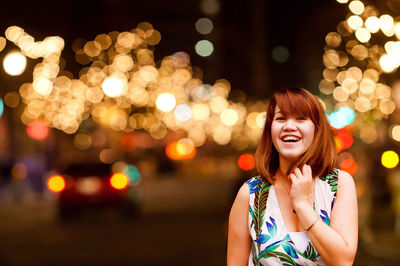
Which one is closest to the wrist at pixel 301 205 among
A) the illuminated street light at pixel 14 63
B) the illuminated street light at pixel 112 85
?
the illuminated street light at pixel 14 63

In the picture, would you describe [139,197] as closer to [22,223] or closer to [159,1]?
[22,223]

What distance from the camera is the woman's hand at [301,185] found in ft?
8.63

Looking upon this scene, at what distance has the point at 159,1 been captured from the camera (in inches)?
773

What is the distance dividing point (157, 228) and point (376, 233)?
5301 mm

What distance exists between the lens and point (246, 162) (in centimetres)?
1592

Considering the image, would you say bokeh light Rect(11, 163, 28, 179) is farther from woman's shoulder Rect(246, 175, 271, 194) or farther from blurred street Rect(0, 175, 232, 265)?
woman's shoulder Rect(246, 175, 271, 194)

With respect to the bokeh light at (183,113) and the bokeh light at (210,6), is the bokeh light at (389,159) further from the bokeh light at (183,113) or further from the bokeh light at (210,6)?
the bokeh light at (183,113)

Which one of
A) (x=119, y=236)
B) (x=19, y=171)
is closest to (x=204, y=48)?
(x=19, y=171)

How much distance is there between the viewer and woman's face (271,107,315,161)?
9.19 ft

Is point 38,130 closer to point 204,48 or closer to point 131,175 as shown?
point 204,48

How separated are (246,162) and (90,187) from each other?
4.32 meters

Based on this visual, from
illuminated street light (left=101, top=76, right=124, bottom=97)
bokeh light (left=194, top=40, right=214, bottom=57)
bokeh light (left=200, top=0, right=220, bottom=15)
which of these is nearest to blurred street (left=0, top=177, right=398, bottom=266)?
bokeh light (left=194, top=40, right=214, bottom=57)

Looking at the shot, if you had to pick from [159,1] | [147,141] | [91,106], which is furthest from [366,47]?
[147,141]

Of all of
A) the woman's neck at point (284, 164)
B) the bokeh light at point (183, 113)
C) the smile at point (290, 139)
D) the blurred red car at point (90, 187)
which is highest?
A: the bokeh light at point (183, 113)
